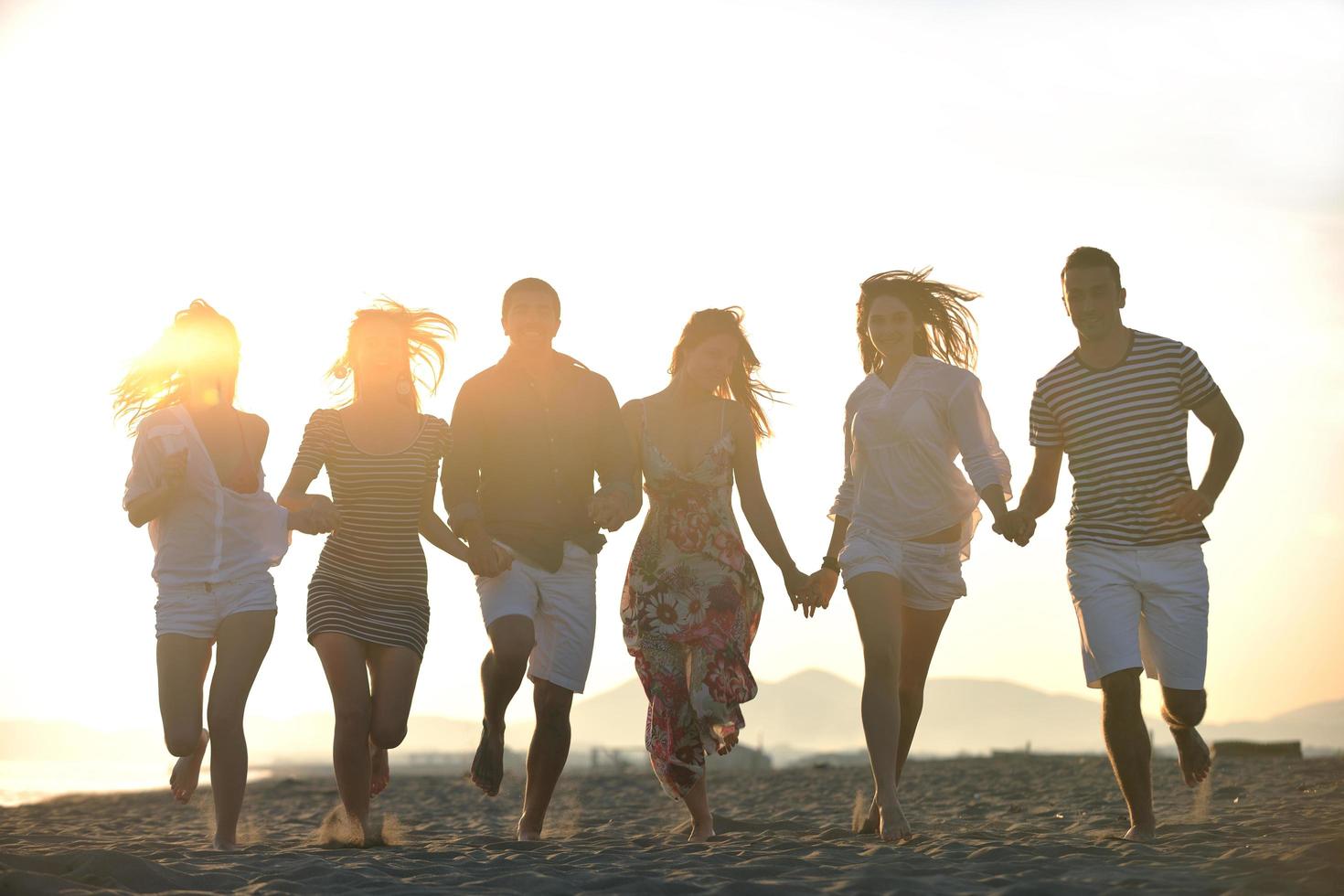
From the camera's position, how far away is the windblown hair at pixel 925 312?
7.24m

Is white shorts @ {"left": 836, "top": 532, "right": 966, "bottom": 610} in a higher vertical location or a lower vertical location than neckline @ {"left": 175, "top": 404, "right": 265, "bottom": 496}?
Answer: lower

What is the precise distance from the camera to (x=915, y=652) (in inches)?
269

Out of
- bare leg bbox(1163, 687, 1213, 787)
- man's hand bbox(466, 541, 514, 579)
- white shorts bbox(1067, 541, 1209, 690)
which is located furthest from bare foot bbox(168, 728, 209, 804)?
bare leg bbox(1163, 687, 1213, 787)

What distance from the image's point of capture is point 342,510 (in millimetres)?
6602

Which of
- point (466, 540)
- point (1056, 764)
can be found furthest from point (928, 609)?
point (1056, 764)

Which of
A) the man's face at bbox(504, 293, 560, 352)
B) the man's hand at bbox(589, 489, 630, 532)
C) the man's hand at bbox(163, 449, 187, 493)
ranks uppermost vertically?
the man's face at bbox(504, 293, 560, 352)

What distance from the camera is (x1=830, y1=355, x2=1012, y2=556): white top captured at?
671cm

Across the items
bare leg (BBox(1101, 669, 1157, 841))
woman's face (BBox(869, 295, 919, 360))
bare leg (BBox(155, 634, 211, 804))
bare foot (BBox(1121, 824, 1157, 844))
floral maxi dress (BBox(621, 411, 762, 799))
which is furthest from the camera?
woman's face (BBox(869, 295, 919, 360))

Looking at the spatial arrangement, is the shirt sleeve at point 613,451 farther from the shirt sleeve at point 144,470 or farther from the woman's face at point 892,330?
the shirt sleeve at point 144,470

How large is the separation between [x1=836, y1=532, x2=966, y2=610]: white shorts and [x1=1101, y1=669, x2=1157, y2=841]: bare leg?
963 millimetres

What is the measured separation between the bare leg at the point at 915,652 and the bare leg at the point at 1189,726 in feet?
3.71

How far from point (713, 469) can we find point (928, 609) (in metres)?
1.31

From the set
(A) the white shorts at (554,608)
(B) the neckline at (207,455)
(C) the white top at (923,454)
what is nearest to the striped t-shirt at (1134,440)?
(C) the white top at (923,454)

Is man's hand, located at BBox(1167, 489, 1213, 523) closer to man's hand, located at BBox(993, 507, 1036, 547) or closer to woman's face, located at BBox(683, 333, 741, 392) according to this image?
man's hand, located at BBox(993, 507, 1036, 547)
